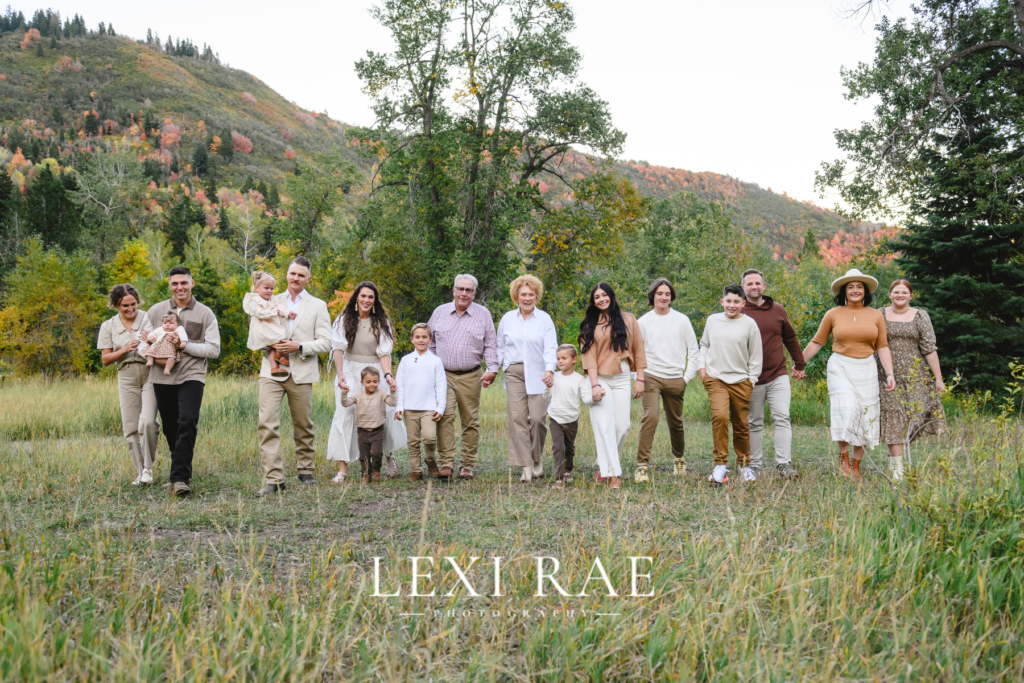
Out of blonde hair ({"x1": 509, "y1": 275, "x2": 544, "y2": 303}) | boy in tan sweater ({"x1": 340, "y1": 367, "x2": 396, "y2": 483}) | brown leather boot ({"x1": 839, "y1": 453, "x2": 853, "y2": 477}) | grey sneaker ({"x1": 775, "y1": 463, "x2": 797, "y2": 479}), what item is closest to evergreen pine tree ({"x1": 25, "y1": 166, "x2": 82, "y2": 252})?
boy in tan sweater ({"x1": 340, "y1": 367, "x2": 396, "y2": 483})

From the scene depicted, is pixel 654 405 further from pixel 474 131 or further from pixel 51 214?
pixel 51 214

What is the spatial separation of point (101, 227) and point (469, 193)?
49.0m

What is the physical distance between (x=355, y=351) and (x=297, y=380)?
0.77 meters

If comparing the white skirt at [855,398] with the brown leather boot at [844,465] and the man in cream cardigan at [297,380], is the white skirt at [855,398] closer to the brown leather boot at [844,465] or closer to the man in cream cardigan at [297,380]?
the brown leather boot at [844,465]

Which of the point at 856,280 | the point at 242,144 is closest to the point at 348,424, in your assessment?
the point at 856,280

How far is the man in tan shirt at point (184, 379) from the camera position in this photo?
623 cm

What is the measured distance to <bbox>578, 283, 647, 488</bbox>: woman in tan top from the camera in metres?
6.63

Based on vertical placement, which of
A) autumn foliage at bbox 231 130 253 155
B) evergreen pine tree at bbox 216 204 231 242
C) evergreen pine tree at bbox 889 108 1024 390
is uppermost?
autumn foliage at bbox 231 130 253 155

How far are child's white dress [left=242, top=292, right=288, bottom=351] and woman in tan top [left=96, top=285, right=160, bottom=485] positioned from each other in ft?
3.58

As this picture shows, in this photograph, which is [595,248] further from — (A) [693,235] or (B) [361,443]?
(A) [693,235]

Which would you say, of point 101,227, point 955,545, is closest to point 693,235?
point 955,545

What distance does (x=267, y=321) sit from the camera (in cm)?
662

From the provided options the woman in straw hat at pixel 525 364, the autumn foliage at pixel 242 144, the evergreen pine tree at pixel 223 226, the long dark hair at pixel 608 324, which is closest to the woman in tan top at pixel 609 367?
the long dark hair at pixel 608 324

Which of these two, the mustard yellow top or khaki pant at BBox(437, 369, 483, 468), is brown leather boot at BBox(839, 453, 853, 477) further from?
khaki pant at BBox(437, 369, 483, 468)
